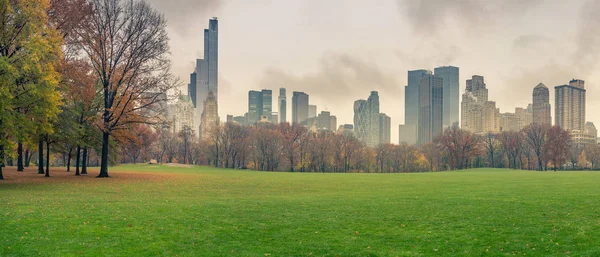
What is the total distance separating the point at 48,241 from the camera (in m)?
13.4

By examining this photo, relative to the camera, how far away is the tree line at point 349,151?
4195 inches

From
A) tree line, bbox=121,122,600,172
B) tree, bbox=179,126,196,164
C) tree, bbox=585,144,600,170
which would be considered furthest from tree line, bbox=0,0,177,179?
tree, bbox=585,144,600,170

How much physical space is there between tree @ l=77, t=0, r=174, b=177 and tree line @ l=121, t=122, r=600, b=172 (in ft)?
206

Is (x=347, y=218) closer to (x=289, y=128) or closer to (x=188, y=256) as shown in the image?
(x=188, y=256)

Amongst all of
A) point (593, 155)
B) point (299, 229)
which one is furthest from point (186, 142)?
point (593, 155)

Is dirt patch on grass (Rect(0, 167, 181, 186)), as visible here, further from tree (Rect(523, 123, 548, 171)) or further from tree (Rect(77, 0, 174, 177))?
tree (Rect(523, 123, 548, 171))

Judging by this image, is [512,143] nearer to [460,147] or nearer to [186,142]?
[460,147]

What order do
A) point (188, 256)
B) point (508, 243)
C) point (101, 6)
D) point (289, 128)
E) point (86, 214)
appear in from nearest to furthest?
1. point (188, 256)
2. point (508, 243)
3. point (86, 214)
4. point (101, 6)
5. point (289, 128)

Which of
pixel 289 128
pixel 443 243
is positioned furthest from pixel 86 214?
pixel 289 128

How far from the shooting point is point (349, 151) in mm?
113938

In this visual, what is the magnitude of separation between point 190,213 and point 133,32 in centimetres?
2895

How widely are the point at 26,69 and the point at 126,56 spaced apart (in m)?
16.0

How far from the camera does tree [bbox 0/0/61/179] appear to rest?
2686cm

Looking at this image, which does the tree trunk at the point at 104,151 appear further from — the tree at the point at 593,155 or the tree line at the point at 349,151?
the tree at the point at 593,155
